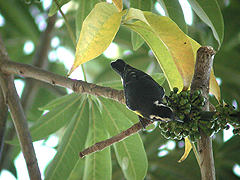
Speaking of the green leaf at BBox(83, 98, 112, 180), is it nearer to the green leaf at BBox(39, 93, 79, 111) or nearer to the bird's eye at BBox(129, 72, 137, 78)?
the green leaf at BBox(39, 93, 79, 111)

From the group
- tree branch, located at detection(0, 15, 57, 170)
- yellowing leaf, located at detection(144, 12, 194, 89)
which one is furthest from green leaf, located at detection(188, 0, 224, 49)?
tree branch, located at detection(0, 15, 57, 170)

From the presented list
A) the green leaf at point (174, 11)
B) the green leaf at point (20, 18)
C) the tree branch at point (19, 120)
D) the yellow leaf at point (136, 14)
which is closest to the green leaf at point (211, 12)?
the green leaf at point (174, 11)

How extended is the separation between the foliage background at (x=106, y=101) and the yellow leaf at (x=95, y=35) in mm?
425

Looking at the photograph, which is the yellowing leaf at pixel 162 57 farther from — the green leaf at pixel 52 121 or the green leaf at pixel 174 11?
the green leaf at pixel 52 121

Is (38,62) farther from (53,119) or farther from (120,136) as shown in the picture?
(120,136)

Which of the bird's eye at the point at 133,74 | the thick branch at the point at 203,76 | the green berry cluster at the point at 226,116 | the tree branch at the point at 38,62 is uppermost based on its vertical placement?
the tree branch at the point at 38,62

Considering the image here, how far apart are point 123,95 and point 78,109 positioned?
598mm

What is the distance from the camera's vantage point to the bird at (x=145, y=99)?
93 centimetres

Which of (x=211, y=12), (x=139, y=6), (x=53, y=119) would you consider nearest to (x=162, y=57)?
(x=211, y=12)

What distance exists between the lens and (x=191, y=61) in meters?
1.08

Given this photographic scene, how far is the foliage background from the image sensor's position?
5.02 ft

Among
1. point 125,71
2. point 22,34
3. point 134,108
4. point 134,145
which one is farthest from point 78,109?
point 22,34

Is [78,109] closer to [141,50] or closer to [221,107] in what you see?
[221,107]

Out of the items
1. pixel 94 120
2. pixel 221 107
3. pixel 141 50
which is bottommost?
pixel 221 107
